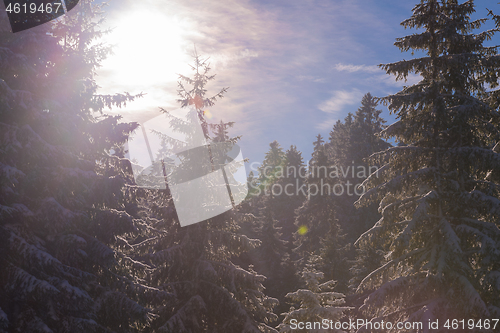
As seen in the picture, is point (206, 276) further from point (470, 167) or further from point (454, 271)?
point (470, 167)

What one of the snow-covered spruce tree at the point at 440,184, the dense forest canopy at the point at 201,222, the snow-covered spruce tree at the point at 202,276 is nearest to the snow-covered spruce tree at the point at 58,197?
the dense forest canopy at the point at 201,222

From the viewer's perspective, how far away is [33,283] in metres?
8.41

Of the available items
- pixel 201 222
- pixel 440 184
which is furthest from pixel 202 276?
pixel 440 184

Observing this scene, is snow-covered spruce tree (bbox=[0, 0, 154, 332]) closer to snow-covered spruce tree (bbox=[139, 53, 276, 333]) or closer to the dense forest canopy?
the dense forest canopy

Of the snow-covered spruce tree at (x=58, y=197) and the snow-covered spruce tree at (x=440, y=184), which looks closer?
the snow-covered spruce tree at (x=58, y=197)

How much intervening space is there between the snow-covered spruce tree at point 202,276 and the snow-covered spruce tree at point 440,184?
4.88 metres

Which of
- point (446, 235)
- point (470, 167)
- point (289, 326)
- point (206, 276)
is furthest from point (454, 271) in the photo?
point (206, 276)

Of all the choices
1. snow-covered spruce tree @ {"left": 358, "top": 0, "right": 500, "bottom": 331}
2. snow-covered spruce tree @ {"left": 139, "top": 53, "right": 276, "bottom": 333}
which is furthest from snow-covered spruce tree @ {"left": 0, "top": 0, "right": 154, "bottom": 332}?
snow-covered spruce tree @ {"left": 358, "top": 0, "right": 500, "bottom": 331}

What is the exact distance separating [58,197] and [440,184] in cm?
1236

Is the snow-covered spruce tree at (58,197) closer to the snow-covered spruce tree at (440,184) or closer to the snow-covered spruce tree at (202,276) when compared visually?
the snow-covered spruce tree at (202,276)

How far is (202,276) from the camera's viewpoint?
13.3 meters

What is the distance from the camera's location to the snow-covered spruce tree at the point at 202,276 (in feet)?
42.3

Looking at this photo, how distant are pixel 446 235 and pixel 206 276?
8.81 meters

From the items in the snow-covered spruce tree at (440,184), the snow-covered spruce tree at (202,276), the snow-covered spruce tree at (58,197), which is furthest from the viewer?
the snow-covered spruce tree at (202,276)
